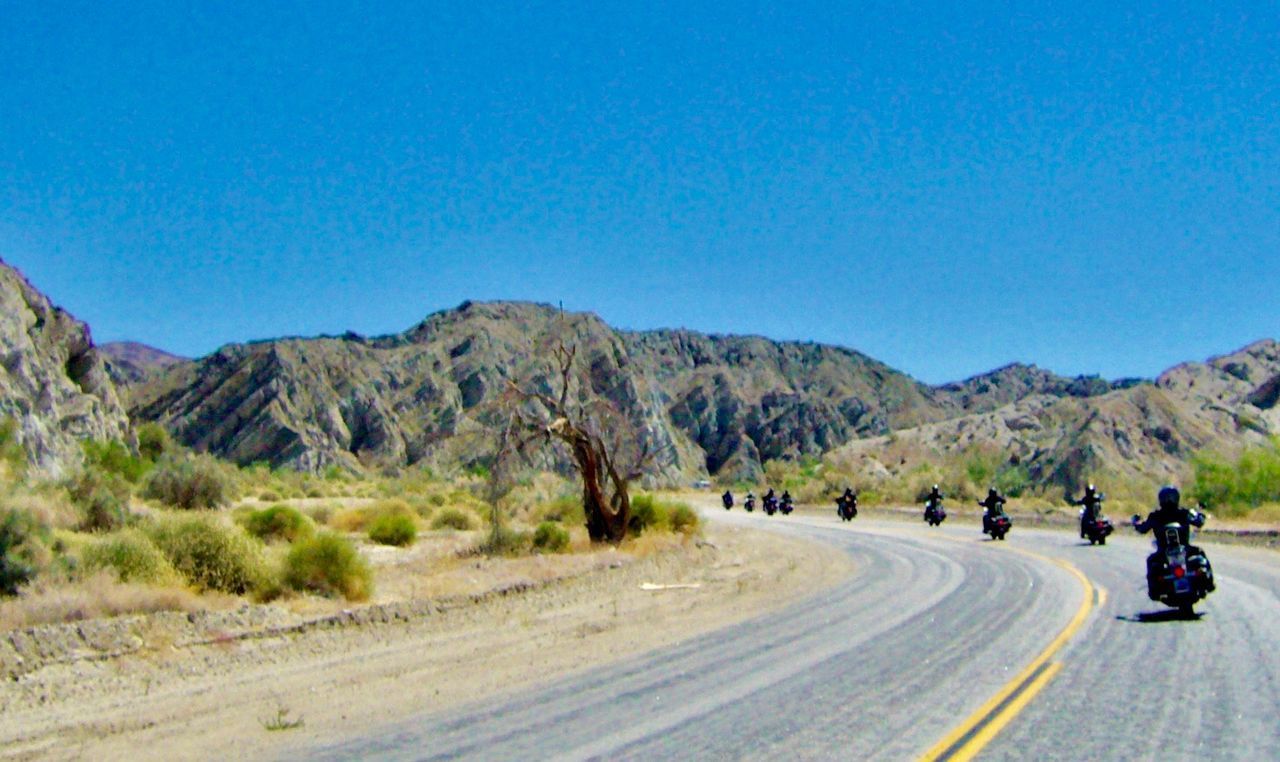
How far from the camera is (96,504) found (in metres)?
25.8

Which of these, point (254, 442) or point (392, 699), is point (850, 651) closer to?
point (392, 699)

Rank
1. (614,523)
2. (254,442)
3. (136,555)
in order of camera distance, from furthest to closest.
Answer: (254,442) < (614,523) < (136,555)

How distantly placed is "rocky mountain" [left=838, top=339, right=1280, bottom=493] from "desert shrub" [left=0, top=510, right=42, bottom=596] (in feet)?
177

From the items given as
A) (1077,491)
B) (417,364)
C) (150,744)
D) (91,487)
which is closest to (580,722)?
(150,744)

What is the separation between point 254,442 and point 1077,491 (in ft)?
190

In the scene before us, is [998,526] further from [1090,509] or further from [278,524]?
[278,524]

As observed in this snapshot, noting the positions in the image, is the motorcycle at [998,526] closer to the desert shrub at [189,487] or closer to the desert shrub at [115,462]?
the desert shrub at [189,487]

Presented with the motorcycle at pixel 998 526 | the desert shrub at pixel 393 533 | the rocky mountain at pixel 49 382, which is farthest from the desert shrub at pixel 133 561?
the rocky mountain at pixel 49 382

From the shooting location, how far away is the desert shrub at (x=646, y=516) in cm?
2975

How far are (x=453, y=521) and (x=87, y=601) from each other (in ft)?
76.0

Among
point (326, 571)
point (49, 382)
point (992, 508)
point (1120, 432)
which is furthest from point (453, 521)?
point (1120, 432)

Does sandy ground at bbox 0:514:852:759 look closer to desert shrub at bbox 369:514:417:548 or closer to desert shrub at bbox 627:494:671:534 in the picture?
desert shrub at bbox 627:494:671:534

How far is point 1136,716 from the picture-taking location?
8406mm

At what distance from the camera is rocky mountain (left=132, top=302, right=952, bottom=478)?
8281cm
